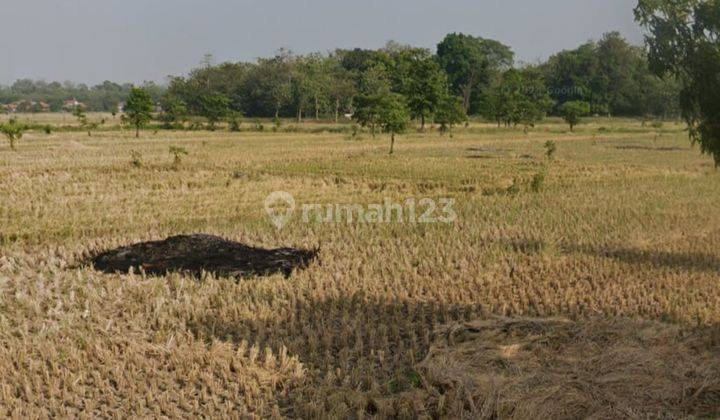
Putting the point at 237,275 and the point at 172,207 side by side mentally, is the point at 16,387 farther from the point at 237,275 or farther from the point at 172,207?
Answer: the point at 172,207

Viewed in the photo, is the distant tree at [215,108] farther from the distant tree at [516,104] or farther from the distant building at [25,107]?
the distant building at [25,107]

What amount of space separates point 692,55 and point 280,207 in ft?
35.5

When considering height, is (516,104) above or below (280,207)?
above

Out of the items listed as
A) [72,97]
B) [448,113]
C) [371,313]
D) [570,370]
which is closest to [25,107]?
[72,97]

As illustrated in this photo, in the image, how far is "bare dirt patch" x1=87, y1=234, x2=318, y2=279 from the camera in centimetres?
1005

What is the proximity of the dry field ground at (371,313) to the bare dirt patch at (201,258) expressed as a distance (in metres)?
0.43

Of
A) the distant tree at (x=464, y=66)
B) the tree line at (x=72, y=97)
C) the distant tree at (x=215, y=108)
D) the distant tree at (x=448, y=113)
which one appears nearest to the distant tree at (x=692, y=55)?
the distant tree at (x=448, y=113)

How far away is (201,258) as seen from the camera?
34.9 ft

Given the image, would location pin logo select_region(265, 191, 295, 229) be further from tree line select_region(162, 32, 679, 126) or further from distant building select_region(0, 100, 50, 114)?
distant building select_region(0, 100, 50, 114)

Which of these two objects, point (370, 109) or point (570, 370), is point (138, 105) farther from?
point (570, 370)

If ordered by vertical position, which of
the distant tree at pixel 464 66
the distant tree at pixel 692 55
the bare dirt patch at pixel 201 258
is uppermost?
the distant tree at pixel 464 66

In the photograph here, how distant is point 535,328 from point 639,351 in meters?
1.16

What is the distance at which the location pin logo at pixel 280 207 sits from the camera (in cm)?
1483

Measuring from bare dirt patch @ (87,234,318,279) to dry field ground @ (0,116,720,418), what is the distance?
43cm
